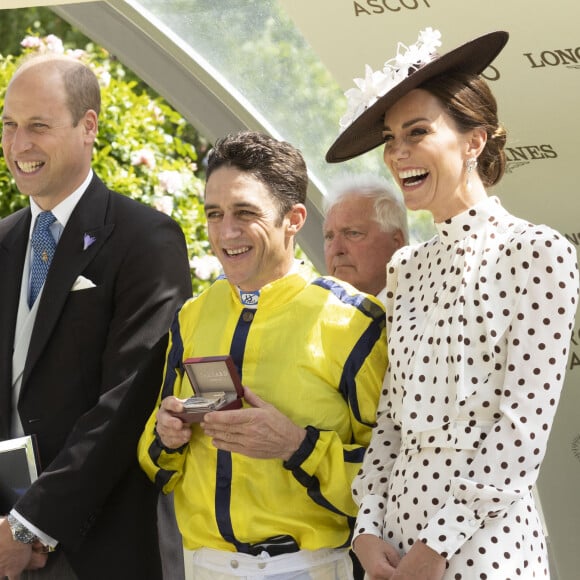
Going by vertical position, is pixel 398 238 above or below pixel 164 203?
below

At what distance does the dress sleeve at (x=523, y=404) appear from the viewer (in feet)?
9.37

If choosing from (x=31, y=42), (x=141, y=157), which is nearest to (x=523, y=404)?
(x=141, y=157)

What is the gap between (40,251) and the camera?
4.01 meters

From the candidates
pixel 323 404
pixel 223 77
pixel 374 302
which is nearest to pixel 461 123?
pixel 374 302

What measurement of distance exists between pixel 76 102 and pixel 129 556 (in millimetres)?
1443

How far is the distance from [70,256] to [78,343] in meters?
0.28

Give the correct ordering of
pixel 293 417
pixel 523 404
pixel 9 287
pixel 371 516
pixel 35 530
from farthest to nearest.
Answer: pixel 9 287 < pixel 35 530 < pixel 293 417 < pixel 371 516 < pixel 523 404

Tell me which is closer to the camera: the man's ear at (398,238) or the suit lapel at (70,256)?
the suit lapel at (70,256)

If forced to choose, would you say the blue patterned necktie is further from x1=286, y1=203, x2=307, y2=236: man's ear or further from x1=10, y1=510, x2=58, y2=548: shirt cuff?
x1=286, y1=203, x2=307, y2=236: man's ear

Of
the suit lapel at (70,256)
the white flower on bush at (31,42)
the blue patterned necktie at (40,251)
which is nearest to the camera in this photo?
the suit lapel at (70,256)

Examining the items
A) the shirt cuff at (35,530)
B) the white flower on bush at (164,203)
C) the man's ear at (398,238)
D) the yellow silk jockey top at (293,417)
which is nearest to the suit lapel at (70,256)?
the shirt cuff at (35,530)

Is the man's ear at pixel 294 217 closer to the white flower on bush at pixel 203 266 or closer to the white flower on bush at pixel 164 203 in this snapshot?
the white flower on bush at pixel 164 203

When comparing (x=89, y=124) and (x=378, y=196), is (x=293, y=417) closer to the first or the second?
(x=378, y=196)

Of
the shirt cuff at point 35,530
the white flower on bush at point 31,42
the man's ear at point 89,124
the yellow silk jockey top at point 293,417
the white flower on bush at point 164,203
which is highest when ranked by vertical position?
the white flower on bush at point 31,42
